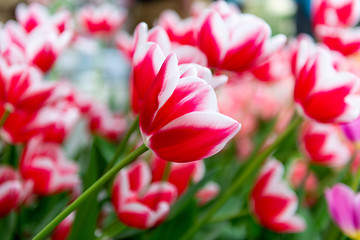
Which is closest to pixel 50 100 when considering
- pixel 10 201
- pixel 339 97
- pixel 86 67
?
pixel 10 201

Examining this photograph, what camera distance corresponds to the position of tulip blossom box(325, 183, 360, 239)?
12.3 inches

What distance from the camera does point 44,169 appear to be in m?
0.34

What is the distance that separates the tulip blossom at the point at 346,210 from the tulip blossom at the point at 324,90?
5 cm

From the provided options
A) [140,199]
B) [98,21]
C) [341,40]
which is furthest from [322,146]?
[98,21]

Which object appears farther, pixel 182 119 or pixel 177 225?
pixel 177 225

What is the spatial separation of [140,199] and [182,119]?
146 mm

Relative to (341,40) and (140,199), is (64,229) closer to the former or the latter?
(140,199)

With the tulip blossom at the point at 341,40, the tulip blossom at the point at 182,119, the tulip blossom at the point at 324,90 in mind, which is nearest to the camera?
the tulip blossom at the point at 182,119

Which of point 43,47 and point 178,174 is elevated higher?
point 43,47

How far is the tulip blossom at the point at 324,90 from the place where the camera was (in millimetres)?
293

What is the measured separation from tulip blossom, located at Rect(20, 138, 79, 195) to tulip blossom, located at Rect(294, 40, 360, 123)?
0.58 feet

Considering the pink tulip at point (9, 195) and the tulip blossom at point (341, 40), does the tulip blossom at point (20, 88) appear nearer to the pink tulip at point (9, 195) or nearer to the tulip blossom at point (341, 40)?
the pink tulip at point (9, 195)

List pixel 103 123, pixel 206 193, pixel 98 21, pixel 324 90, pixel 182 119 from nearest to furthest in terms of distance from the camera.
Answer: pixel 182 119 → pixel 324 90 → pixel 206 193 → pixel 103 123 → pixel 98 21

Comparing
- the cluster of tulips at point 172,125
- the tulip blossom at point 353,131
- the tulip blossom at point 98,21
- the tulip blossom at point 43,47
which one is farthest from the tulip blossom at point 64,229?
the tulip blossom at point 98,21
